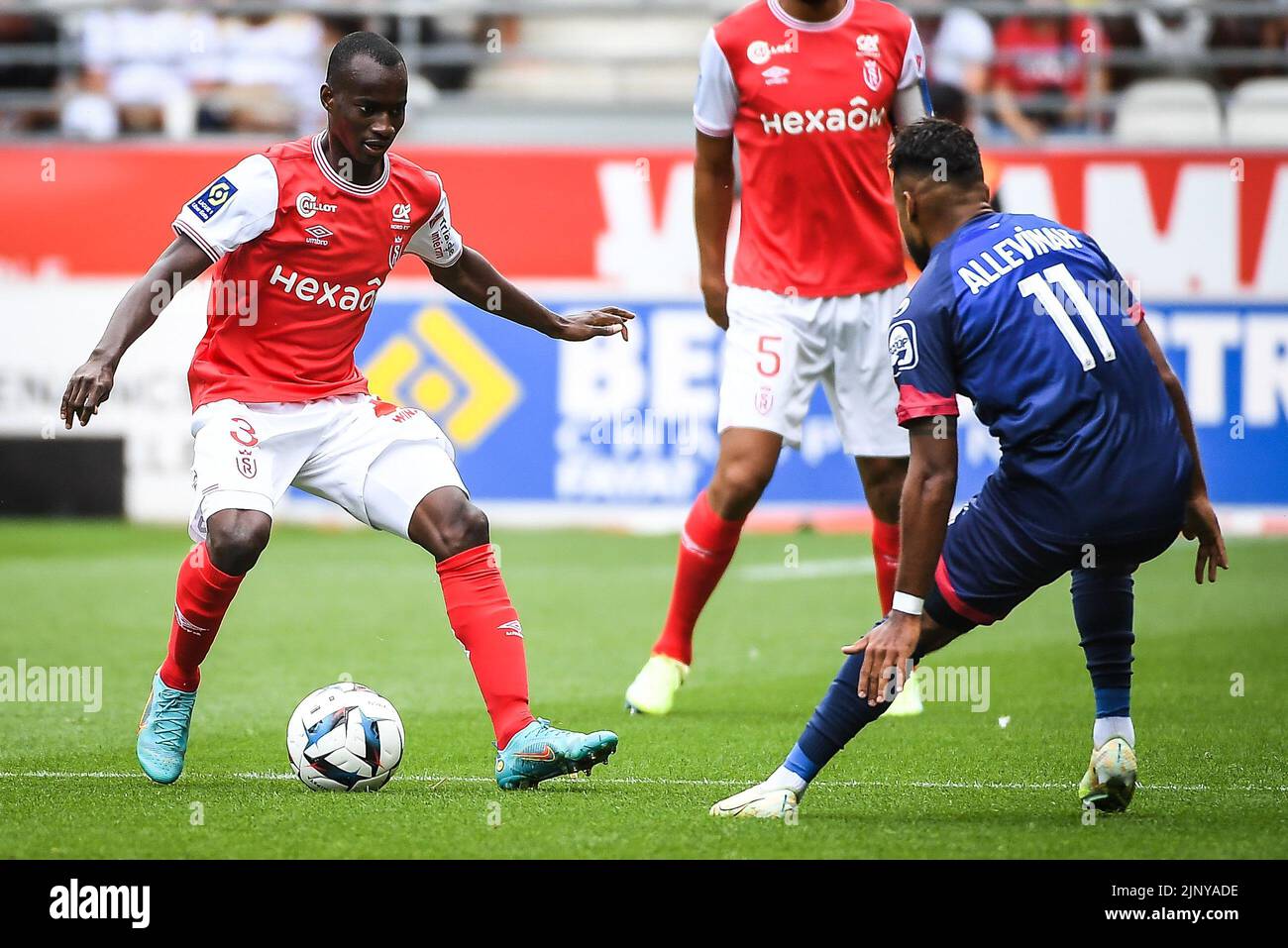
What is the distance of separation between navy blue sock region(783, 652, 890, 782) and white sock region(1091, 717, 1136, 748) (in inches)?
32.4

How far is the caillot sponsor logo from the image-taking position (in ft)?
18.6

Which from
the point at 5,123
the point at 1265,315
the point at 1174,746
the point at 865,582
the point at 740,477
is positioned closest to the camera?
the point at 1174,746

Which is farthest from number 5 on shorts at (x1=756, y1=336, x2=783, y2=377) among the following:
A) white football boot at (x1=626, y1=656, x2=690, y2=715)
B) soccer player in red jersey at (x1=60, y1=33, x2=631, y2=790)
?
soccer player in red jersey at (x1=60, y1=33, x2=631, y2=790)

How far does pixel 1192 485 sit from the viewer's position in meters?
4.89

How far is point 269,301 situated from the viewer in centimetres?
572

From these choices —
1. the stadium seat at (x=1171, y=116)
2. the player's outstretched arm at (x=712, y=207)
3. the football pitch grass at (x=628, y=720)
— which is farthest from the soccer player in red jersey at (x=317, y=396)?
the stadium seat at (x=1171, y=116)

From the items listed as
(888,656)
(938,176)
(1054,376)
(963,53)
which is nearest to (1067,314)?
(1054,376)

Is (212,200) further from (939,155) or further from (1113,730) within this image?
(1113,730)

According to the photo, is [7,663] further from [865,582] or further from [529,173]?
[529,173]

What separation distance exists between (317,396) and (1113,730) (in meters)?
2.63

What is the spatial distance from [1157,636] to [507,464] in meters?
5.65

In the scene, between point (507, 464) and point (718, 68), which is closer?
point (718, 68)

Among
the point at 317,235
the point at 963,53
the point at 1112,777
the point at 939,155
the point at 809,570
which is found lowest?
the point at 1112,777
